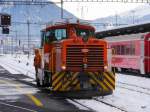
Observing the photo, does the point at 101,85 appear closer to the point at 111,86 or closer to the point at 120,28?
the point at 111,86

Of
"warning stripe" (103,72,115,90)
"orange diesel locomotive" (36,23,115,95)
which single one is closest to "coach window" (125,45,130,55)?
"orange diesel locomotive" (36,23,115,95)

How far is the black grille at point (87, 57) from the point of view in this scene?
59.4 feet

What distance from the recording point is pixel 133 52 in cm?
3747

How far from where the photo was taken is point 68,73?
58.9ft

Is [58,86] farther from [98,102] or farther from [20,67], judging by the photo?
[20,67]

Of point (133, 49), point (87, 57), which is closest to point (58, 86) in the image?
point (87, 57)

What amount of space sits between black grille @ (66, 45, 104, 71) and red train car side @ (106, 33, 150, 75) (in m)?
13.2

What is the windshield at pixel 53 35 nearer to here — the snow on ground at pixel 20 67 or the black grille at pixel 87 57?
A: the black grille at pixel 87 57

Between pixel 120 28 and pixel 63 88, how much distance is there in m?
27.2

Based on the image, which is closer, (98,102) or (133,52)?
(98,102)

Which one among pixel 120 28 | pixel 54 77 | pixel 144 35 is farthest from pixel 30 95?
pixel 120 28

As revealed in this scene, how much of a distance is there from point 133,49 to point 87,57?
1962 cm

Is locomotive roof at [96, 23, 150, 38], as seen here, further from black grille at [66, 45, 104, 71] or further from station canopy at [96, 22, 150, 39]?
black grille at [66, 45, 104, 71]

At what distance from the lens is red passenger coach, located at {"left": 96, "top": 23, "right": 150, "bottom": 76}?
34.9 meters
